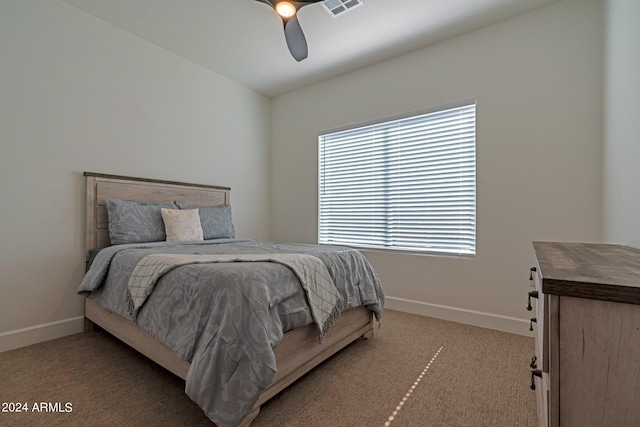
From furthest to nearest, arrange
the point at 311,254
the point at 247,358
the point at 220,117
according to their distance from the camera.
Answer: the point at 220,117 < the point at 311,254 < the point at 247,358

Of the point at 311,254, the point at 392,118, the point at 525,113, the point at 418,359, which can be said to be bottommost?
the point at 418,359

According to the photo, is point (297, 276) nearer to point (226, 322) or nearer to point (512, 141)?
point (226, 322)

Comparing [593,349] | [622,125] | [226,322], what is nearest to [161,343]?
[226,322]

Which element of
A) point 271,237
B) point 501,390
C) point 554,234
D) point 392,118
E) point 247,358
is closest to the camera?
point 247,358

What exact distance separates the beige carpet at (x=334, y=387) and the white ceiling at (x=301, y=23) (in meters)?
2.70

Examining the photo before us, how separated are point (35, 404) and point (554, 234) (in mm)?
3516

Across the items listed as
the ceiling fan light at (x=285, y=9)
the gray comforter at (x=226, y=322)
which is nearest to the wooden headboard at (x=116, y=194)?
the gray comforter at (x=226, y=322)

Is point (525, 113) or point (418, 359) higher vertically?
point (525, 113)

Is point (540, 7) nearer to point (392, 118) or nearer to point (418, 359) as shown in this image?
point (392, 118)

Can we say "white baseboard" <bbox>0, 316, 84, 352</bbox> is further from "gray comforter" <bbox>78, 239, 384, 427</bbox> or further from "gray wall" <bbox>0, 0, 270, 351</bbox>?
"gray comforter" <bbox>78, 239, 384, 427</bbox>

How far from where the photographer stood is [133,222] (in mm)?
2455

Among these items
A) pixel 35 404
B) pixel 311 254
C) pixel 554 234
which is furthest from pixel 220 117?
pixel 554 234

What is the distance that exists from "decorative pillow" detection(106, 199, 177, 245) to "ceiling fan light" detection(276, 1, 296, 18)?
1.97 metres

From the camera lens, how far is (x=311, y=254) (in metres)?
1.85
